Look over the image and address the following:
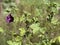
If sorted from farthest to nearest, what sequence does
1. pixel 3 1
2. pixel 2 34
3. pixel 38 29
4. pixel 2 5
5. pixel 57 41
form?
pixel 3 1 → pixel 2 5 → pixel 2 34 → pixel 38 29 → pixel 57 41

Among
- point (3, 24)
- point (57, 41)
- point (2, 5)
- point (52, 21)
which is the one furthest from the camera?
point (2, 5)

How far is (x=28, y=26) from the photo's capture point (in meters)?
2.46

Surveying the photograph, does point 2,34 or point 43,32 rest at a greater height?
point 43,32

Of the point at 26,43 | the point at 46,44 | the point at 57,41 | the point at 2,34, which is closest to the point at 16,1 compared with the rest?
the point at 2,34

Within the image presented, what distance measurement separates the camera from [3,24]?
145 inches

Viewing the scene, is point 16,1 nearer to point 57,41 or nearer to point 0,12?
point 0,12

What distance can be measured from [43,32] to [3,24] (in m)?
1.31

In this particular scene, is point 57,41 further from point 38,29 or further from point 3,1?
point 3,1

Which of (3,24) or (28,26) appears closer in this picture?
(28,26)

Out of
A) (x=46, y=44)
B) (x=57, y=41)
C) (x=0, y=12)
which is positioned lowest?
(x=0, y=12)

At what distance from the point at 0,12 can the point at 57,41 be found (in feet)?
8.85

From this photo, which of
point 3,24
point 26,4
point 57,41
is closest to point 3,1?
point 26,4

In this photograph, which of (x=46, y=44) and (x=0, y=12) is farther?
(x=0, y=12)

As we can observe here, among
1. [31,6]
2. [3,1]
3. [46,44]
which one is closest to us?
[46,44]
